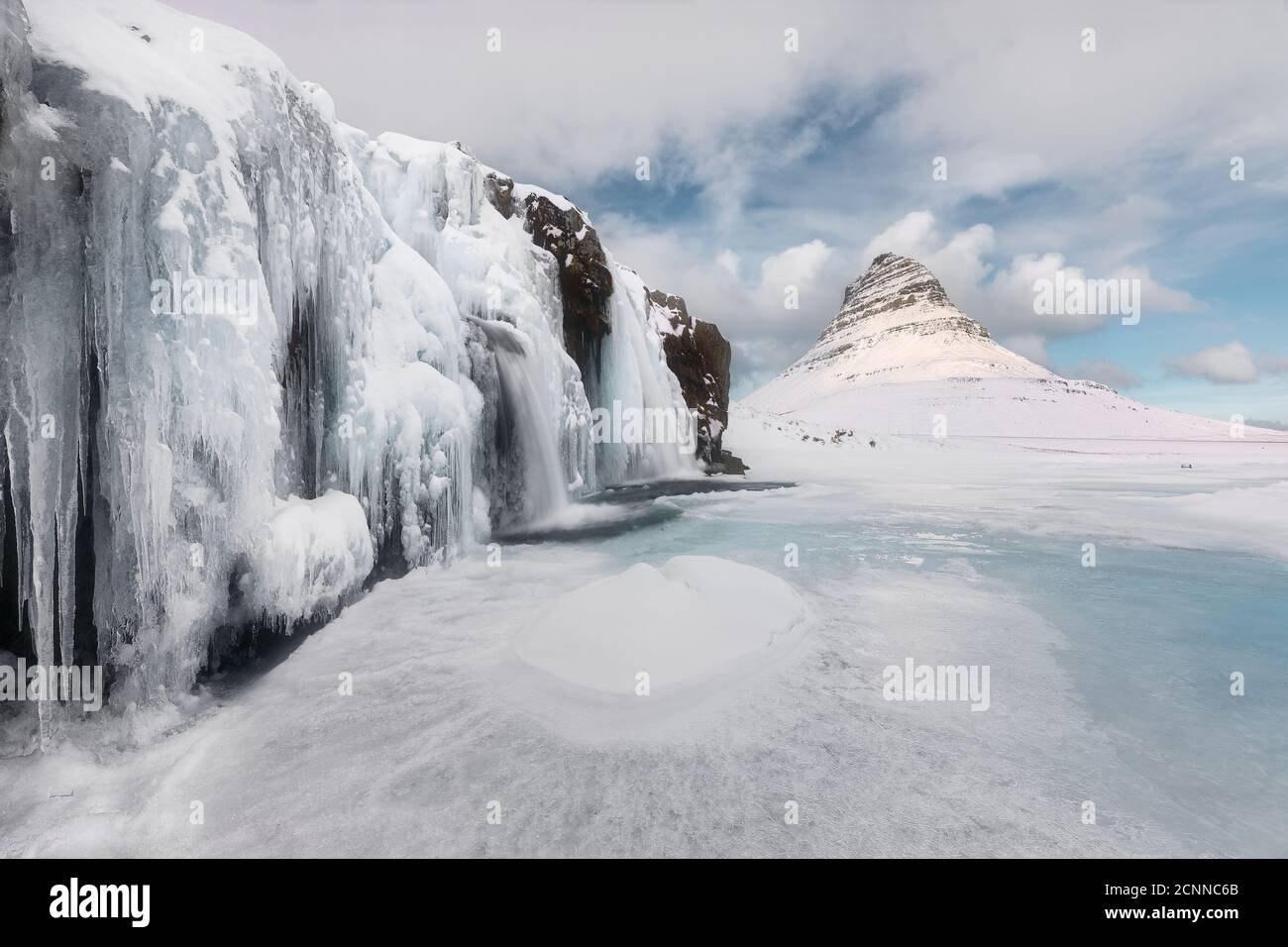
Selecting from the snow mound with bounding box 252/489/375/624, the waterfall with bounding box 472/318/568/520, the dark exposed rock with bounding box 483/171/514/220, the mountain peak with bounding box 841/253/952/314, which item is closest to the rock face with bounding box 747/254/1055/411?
the mountain peak with bounding box 841/253/952/314

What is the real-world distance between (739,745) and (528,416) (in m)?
9.47

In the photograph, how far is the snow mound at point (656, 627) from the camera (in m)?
4.10

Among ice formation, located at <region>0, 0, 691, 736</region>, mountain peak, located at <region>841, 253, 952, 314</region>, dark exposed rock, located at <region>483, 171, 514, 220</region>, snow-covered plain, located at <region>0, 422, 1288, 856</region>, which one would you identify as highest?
mountain peak, located at <region>841, 253, 952, 314</region>

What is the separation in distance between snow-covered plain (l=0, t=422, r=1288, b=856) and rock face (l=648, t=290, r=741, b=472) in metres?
18.6

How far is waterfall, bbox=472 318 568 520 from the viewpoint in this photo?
1114 cm

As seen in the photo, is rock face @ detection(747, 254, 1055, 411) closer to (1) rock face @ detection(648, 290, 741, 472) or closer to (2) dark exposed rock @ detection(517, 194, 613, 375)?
(1) rock face @ detection(648, 290, 741, 472)

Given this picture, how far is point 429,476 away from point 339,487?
58.1 inches

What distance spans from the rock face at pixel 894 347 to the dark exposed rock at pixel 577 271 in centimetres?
7364

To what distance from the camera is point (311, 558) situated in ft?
17.2

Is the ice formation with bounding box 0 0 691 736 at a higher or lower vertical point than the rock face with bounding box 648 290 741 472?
lower

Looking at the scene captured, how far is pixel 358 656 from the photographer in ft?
15.4
